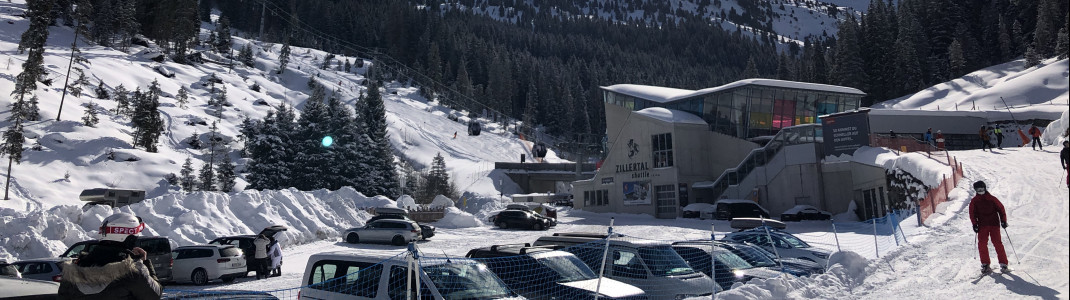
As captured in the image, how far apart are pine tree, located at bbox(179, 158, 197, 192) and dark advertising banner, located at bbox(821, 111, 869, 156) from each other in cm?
5354

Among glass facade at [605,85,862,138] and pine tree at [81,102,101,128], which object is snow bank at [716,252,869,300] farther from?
pine tree at [81,102,101,128]

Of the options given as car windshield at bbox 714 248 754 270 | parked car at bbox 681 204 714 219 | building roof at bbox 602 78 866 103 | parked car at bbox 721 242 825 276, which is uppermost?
building roof at bbox 602 78 866 103

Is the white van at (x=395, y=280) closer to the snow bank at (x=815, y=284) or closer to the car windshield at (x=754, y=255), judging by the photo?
the snow bank at (x=815, y=284)

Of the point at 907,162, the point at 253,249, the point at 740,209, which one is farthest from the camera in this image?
the point at 740,209

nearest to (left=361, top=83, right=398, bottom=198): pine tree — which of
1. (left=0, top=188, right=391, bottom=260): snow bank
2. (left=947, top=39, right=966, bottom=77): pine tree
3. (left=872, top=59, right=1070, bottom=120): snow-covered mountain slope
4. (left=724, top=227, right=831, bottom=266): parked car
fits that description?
(left=0, top=188, right=391, bottom=260): snow bank

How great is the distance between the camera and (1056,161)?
2717 cm

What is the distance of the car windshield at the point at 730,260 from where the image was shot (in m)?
13.5

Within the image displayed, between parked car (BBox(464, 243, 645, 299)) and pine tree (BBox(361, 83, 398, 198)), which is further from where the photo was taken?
pine tree (BBox(361, 83, 398, 198))

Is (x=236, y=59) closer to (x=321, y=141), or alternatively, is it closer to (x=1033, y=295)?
(x=321, y=141)

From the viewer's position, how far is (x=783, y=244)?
17.8 metres

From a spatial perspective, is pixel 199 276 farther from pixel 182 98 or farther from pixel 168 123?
pixel 182 98

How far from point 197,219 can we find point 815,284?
2228cm

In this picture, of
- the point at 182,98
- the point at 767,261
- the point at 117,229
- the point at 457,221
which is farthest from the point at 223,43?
the point at 117,229

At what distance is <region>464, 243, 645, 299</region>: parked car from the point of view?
35.2 ft
